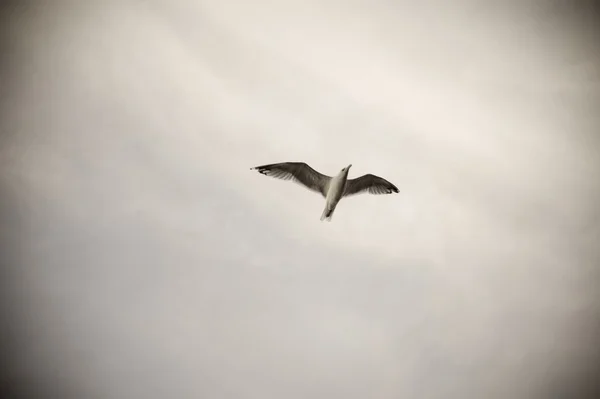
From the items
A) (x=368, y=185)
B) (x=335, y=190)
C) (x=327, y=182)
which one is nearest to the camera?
(x=335, y=190)

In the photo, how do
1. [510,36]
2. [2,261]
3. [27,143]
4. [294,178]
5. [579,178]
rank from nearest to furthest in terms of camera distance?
[294,178] < [510,36] < [27,143] < [579,178] < [2,261]

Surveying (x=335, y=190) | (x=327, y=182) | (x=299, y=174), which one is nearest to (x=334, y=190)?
(x=335, y=190)

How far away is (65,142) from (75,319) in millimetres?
4739

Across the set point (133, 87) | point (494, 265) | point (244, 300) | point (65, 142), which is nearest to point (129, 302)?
point (244, 300)

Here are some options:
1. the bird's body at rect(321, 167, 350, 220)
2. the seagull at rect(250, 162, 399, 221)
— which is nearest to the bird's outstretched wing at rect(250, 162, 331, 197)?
the seagull at rect(250, 162, 399, 221)

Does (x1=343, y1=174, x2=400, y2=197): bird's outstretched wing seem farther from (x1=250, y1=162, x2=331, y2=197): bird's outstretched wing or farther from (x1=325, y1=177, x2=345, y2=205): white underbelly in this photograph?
(x1=250, y1=162, x2=331, y2=197): bird's outstretched wing

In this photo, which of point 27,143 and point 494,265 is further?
point 494,265

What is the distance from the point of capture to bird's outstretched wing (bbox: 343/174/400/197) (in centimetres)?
718

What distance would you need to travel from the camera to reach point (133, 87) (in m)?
8.26

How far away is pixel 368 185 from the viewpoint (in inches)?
287

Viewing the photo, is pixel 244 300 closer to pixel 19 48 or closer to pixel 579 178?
pixel 19 48

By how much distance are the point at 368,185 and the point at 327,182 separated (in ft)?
2.51

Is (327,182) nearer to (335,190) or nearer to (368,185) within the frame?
(335,190)

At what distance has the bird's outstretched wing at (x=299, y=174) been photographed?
269 inches
